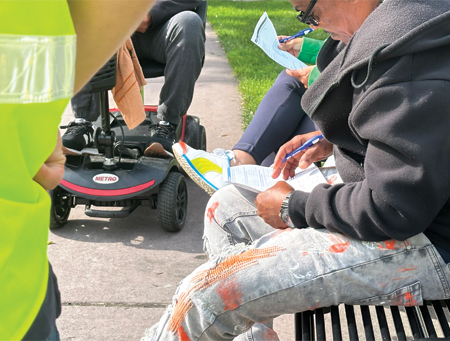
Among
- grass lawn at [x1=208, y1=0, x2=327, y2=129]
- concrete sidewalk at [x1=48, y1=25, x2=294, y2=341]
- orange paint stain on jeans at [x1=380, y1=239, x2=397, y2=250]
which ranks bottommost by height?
grass lawn at [x1=208, y1=0, x2=327, y2=129]

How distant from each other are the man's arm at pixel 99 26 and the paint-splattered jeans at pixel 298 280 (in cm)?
79

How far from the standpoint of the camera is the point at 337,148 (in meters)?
1.71

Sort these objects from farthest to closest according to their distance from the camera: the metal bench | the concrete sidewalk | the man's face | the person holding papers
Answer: the person holding papers → the concrete sidewalk → the man's face → the metal bench

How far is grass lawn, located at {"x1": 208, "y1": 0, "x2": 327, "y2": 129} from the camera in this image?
5797 mm

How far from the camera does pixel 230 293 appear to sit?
151 centimetres

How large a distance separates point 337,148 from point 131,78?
1.52 metres

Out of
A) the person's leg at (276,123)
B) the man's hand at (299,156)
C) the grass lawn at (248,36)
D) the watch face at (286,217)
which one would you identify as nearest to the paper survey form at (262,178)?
the man's hand at (299,156)

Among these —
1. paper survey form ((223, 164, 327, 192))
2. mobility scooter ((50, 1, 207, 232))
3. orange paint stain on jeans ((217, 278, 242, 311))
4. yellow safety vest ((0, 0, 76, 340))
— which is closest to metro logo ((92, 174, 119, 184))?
mobility scooter ((50, 1, 207, 232))

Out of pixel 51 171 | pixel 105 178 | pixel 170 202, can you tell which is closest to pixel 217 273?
pixel 51 171

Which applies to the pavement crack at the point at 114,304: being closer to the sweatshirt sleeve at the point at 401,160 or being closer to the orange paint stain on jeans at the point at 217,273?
the orange paint stain on jeans at the point at 217,273

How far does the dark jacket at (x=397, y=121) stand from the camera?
51.2 inches

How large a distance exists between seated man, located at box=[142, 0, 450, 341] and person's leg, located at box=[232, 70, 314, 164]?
111cm

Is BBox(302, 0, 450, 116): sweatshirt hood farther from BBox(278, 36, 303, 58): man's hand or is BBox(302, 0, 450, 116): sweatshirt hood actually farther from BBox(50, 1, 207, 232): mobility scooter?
BBox(278, 36, 303, 58): man's hand

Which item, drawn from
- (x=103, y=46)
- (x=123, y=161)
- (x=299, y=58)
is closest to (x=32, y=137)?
(x=103, y=46)
